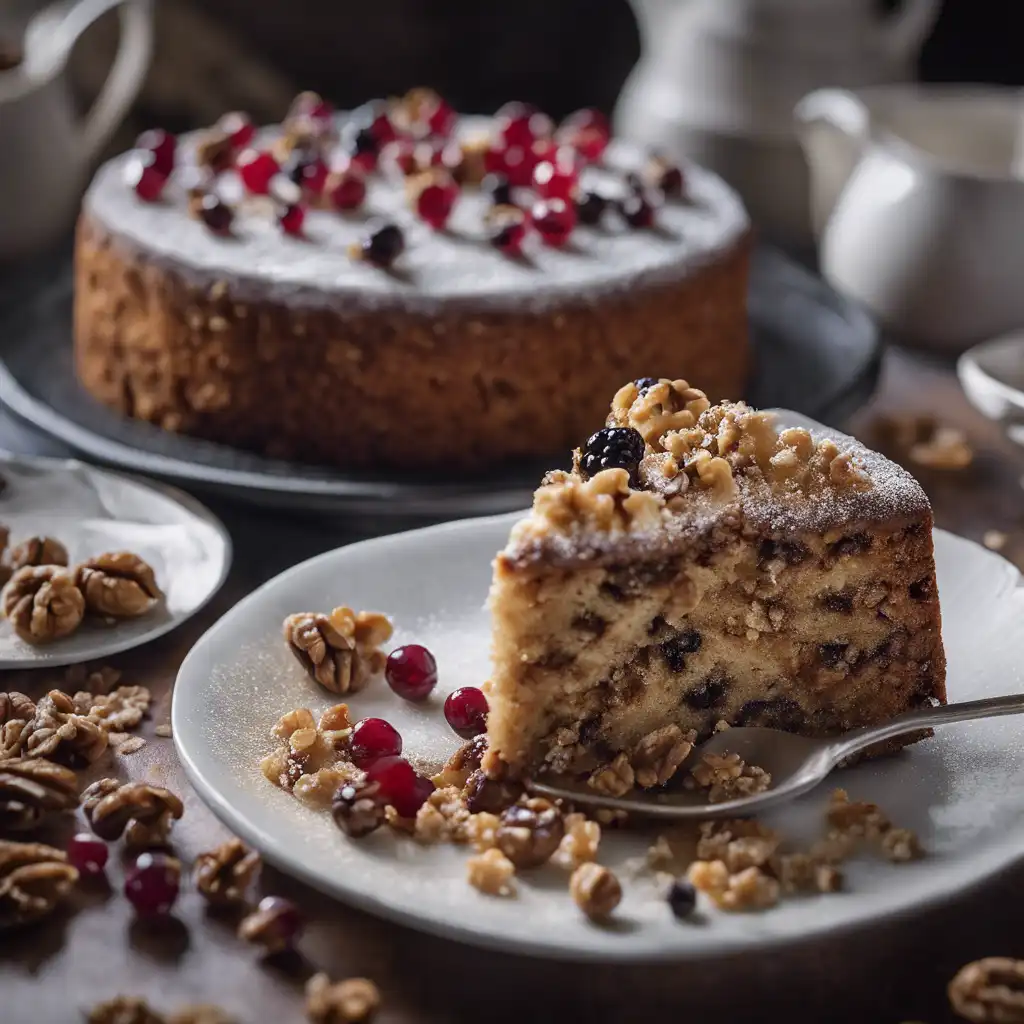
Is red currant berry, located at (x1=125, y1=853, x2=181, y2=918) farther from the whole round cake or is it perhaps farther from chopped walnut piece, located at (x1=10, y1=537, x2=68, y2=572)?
the whole round cake

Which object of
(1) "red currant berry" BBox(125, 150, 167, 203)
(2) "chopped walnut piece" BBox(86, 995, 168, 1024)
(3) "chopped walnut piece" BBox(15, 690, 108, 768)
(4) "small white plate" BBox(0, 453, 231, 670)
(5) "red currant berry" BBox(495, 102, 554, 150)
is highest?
(5) "red currant berry" BBox(495, 102, 554, 150)

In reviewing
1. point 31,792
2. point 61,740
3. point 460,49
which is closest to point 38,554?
point 61,740

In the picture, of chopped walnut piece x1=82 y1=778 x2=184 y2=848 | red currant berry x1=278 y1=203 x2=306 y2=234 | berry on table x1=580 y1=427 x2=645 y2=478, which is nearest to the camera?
chopped walnut piece x1=82 y1=778 x2=184 y2=848

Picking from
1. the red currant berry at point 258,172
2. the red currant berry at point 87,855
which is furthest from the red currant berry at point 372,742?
the red currant berry at point 258,172

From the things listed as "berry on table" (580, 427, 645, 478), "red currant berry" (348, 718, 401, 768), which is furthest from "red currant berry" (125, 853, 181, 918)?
"berry on table" (580, 427, 645, 478)

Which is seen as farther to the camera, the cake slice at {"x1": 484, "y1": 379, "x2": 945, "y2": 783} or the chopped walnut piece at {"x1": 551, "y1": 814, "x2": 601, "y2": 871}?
the cake slice at {"x1": 484, "y1": 379, "x2": 945, "y2": 783}

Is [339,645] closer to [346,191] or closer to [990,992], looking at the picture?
[990,992]
